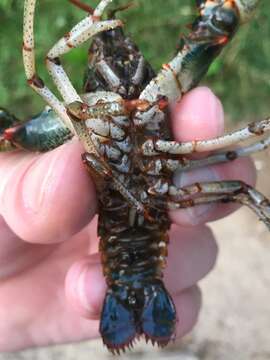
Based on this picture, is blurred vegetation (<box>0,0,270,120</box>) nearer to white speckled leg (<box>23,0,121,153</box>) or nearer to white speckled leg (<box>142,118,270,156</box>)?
white speckled leg (<box>23,0,121,153</box>)

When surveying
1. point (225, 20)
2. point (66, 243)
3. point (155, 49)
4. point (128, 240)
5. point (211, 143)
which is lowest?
point (155, 49)

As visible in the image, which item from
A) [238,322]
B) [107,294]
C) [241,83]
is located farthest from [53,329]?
[241,83]

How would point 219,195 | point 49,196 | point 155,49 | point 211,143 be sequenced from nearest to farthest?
1. point 49,196
2. point 211,143
3. point 219,195
4. point 155,49

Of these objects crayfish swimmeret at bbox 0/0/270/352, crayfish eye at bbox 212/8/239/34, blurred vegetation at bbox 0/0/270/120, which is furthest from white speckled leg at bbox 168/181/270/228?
blurred vegetation at bbox 0/0/270/120

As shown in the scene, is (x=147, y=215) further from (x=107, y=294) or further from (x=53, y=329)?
(x=53, y=329)

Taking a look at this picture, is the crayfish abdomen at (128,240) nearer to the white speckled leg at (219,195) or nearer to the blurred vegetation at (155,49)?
the white speckled leg at (219,195)

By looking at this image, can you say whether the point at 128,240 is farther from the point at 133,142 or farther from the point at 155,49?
the point at 155,49

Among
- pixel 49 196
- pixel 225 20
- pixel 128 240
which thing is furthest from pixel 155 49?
pixel 49 196
